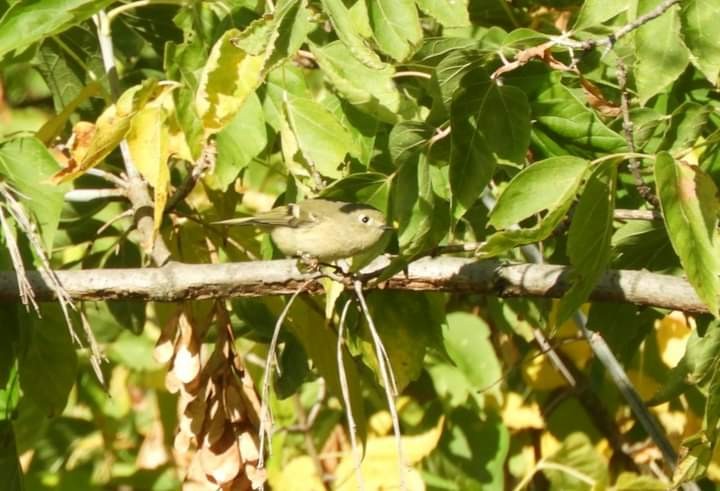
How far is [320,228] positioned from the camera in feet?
8.36

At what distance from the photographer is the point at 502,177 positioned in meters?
2.70

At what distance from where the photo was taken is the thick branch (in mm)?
2105

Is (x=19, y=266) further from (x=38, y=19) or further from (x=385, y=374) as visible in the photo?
(x=385, y=374)

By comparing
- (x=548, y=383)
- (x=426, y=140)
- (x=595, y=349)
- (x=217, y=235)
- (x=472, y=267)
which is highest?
(x=426, y=140)

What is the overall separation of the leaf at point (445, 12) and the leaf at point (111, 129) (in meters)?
0.50

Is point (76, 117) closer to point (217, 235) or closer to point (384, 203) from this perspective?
point (217, 235)

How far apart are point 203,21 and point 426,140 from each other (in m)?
0.50

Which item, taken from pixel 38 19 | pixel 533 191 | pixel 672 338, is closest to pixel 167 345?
pixel 38 19

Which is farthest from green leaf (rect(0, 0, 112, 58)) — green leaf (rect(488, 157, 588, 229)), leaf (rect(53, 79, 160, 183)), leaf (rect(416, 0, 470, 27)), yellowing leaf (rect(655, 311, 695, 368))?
yellowing leaf (rect(655, 311, 695, 368))

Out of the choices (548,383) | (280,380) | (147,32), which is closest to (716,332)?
(280,380)

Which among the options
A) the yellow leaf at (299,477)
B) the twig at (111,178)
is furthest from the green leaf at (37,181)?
the yellow leaf at (299,477)

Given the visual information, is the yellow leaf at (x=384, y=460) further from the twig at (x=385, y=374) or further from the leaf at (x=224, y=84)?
the leaf at (x=224, y=84)

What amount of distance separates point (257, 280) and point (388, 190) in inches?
10.8

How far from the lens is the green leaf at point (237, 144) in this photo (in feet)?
7.24
